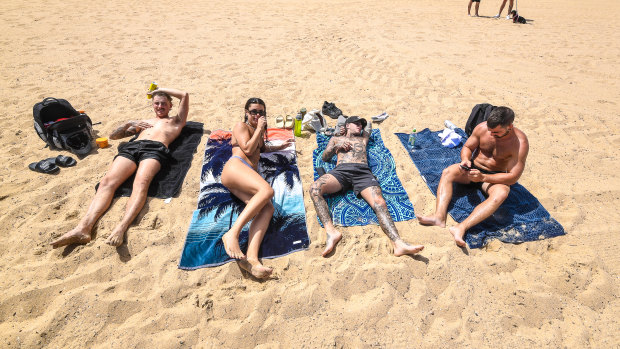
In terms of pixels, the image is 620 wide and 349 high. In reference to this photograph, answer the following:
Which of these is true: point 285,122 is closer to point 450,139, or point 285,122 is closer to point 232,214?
point 232,214

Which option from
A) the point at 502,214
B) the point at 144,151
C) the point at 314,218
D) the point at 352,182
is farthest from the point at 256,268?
the point at 502,214

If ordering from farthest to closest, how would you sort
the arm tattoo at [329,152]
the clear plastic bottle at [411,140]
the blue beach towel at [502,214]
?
the clear plastic bottle at [411,140] → the arm tattoo at [329,152] → the blue beach towel at [502,214]

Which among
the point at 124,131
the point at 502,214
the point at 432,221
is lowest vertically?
the point at 502,214

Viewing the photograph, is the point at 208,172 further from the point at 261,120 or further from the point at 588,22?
the point at 588,22

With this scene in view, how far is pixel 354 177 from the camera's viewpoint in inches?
160

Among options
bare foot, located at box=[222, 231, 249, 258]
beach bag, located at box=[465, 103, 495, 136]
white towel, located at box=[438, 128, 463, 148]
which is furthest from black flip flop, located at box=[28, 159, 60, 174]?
beach bag, located at box=[465, 103, 495, 136]

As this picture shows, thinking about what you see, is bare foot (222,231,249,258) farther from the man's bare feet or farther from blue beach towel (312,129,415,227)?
blue beach towel (312,129,415,227)

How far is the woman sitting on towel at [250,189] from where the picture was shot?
3080 millimetres

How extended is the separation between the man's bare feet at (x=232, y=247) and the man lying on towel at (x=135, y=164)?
47.6 inches

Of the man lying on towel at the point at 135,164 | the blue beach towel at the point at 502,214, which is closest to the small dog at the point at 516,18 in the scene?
the blue beach towel at the point at 502,214

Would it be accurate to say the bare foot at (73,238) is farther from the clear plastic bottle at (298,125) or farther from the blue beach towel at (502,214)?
the blue beach towel at (502,214)

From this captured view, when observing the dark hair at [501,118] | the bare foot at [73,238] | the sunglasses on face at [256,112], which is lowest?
the bare foot at [73,238]

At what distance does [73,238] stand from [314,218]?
2.68 metres

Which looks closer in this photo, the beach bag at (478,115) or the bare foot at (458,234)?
the bare foot at (458,234)
